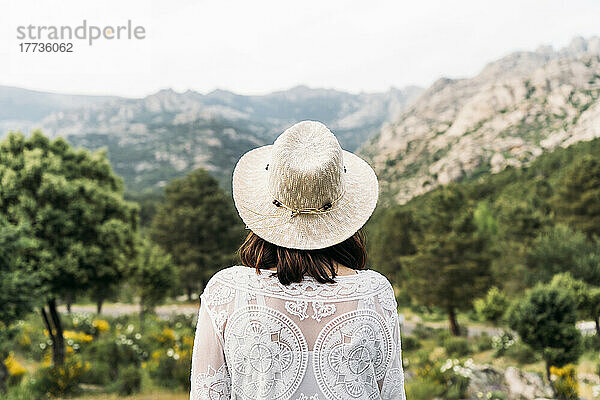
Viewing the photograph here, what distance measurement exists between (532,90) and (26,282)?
113 meters

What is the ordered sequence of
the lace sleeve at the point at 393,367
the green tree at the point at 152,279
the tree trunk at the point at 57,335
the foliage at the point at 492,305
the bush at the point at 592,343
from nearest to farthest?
1. the lace sleeve at the point at 393,367
2. the tree trunk at the point at 57,335
3. the bush at the point at 592,343
4. the green tree at the point at 152,279
5. the foliage at the point at 492,305

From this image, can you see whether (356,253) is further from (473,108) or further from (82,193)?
(473,108)

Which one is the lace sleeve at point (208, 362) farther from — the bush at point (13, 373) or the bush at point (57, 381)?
the bush at point (13, 373)

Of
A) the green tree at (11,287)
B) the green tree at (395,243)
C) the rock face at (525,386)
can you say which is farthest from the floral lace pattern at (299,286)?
the green tree at (395,243)

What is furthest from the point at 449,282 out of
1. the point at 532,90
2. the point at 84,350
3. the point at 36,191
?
the point at 532,90

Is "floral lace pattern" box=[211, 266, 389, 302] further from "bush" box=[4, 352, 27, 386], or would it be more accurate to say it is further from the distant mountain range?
the distant mountain range

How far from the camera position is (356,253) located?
151 centimetres

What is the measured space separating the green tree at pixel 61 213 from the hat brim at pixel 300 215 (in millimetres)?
8622

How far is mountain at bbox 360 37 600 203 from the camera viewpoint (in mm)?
79562

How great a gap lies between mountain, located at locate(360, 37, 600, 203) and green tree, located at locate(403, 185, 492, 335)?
5402cm

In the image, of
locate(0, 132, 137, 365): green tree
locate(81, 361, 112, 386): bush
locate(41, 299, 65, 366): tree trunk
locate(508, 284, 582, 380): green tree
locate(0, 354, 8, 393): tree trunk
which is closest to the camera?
locate(0, 354, 8, 393): tree trunk

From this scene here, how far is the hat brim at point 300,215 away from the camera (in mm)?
1413

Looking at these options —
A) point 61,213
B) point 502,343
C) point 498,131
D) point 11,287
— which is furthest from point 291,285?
point 498,131

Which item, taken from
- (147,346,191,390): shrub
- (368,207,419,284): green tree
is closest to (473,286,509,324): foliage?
(368,207,419,284): green tree
